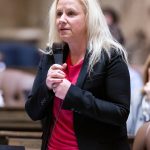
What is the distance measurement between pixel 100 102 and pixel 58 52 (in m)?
0.37

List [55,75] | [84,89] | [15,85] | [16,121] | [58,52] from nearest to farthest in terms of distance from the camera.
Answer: [55,75] → [84,89] → [58,52] → [16,121] → [15,85]

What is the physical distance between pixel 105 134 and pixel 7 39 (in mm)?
15847

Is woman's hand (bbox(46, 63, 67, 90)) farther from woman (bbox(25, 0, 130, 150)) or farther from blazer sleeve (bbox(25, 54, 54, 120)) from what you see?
blazer sleeve (bbox(25, 54, 54, 120))

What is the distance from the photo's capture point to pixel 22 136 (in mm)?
4406

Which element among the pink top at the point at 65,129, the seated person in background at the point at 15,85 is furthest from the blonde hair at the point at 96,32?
the seated person in background at the point at 15,85

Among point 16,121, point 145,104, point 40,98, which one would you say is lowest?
point 16,121

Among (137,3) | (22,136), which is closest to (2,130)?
(22,136)

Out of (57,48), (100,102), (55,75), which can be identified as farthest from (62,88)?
(57,48)

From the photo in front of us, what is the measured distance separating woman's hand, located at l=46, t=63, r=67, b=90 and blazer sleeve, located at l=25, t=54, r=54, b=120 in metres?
0.12

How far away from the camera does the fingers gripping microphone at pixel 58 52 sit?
12.4 feet

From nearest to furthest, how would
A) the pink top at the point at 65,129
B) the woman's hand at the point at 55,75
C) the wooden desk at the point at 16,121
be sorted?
the woman's hand at the point at 55,75, the pink top at the point at 65,129, the wooden desk at the point at 16,121

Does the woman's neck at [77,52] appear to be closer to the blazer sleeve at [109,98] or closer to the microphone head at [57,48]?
the microphone head at [57,48]

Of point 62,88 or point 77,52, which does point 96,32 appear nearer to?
point 77,52

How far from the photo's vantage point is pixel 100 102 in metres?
3.68
